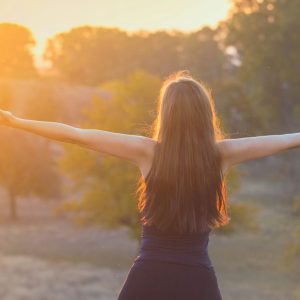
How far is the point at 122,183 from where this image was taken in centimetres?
2527

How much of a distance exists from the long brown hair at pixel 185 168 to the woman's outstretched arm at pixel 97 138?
0.09 metres

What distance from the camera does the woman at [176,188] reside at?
2.80 m

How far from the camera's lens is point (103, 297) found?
17.9 meters

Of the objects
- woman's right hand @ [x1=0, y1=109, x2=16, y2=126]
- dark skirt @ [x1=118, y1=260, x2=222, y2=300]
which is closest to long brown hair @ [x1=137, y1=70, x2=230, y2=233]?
dark skirt @ [x1=118, y1=260, x2=222, y2=300]

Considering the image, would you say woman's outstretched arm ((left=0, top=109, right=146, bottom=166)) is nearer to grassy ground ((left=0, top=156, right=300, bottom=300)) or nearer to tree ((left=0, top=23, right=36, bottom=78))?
tree ((left=0, top=23, right=36, bottom=78))

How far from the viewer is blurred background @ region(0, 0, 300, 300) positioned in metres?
20.8

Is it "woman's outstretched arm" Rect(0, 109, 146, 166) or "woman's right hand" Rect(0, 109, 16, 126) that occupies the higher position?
"woman's right hand" Rect(0, 109, 16, 126)

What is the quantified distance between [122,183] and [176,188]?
22.5m

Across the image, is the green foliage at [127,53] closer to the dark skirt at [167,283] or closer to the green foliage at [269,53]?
the green foliage at [269,53]

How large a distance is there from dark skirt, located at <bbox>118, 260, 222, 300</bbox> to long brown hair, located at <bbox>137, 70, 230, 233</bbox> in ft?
0.51

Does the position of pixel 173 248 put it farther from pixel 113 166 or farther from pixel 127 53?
pixel 127 53

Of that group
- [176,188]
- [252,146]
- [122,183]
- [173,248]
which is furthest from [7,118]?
[122,183]

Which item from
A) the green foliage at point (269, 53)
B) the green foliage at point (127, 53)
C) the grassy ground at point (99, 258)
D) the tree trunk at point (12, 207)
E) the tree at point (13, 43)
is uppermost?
the green foliage at point (127, 53)

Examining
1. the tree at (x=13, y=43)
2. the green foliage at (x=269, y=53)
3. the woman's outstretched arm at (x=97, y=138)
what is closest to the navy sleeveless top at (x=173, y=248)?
the woman's outstretched arm at (x=97, y=138)
